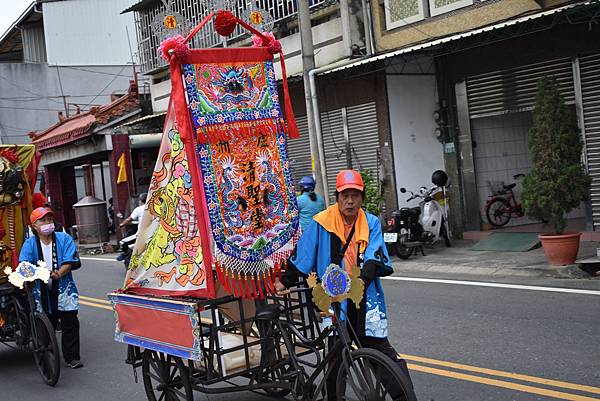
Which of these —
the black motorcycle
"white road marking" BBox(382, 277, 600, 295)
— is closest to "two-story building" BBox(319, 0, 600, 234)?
the black motorcycle

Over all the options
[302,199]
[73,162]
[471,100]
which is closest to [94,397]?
[302,199]

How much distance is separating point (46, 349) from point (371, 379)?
13.9 feet

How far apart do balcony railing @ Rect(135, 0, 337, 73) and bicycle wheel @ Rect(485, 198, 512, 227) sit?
5699 millimetres

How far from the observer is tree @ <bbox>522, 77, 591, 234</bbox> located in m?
10.5

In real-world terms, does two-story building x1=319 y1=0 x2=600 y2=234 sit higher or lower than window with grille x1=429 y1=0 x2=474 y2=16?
lower

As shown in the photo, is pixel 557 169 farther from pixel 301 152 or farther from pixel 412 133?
pixel 301 152

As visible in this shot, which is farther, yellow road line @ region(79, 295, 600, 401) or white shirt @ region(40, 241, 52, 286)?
white shirt @ region(40, 241, 52, 286)

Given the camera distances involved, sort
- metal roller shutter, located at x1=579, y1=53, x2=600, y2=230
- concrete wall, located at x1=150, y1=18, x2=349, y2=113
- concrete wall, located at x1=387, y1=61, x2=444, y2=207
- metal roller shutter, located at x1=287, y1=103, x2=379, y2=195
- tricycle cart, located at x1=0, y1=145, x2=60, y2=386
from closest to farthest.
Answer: tricycle cart, located at x1=0, y1=145, x2=60, y2=386 < metal roller shutter, located at x1=579, y1=53, x2=600, y2=230 < concrete wall, located at x1=387, y1=61, x2=444, y2=207 < concrete wall, located at x1=150, y1=18, x2=349, y2=113 < metal roller shutter, located at x1=287, y1=103, x2=379, y2=195

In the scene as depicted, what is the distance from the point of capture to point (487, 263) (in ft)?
38.8

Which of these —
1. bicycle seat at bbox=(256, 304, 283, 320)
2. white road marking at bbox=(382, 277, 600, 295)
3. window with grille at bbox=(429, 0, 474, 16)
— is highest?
window with grille at bbox=(429, 0, 474, 16)

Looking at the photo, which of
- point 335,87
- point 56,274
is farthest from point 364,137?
point 56,274

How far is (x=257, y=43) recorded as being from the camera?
18.7ft

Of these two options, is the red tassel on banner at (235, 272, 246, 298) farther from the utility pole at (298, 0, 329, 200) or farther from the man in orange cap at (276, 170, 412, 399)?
the utility pole at (298, 0, 329, 200)

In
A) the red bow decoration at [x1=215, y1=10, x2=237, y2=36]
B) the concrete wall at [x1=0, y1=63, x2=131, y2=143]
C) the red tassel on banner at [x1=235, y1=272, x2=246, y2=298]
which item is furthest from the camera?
the concrete wall at [x1=0, y1=63, x2=131, y2=143]
